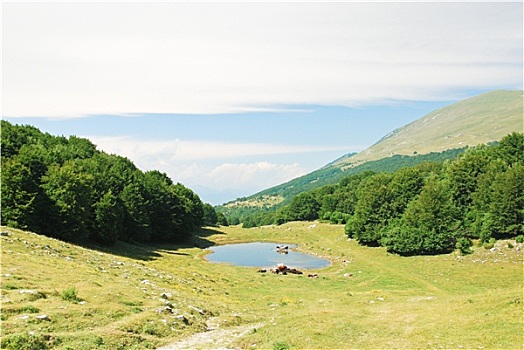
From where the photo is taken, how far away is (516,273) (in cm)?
5288

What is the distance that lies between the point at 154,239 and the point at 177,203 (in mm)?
13052

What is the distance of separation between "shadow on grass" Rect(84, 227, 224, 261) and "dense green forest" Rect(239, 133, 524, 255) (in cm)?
4111

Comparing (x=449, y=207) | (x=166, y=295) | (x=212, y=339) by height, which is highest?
(x=449, y=207)

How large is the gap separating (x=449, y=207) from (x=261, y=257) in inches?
1666

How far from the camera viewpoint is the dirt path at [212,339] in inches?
815

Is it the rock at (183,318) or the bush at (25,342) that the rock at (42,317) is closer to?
the bush at (25,342)

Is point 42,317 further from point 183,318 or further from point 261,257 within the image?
point 261,257

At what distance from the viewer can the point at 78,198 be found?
58.1 meters

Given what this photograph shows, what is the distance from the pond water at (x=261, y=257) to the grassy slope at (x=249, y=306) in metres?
22.2

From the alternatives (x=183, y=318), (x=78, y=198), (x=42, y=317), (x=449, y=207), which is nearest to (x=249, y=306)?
(x=183, y=318)

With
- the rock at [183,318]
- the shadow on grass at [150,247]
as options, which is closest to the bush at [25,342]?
the rock at [183,318]

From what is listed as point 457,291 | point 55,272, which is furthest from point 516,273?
point 55,272

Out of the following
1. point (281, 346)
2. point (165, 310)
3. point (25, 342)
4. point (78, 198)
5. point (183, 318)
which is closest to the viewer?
point (25, 342)

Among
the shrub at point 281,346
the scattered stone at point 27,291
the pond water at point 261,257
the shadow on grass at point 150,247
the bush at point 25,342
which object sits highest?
the scattered stone at point 27,291
